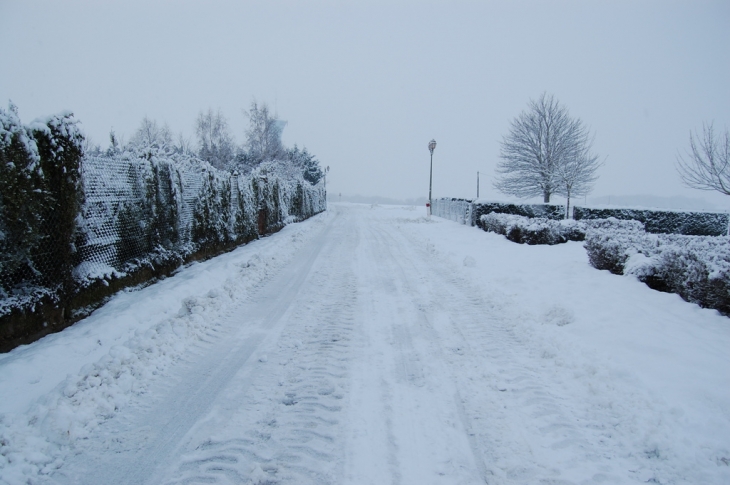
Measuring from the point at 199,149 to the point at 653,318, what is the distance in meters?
48.8

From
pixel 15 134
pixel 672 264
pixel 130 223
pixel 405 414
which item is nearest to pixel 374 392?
pixel 405 414

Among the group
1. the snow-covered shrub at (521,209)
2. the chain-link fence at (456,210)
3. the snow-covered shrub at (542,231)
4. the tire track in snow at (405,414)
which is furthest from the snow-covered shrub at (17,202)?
the chain-link fence at (456,210)

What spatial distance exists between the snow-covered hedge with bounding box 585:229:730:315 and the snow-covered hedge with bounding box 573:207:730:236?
13511 mm

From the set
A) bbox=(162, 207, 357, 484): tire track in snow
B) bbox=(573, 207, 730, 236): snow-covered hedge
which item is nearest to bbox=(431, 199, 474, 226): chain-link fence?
bbox=(573, 207, 730, 236): snow-covered hedge

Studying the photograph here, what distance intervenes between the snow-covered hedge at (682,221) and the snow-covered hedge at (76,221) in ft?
69.8

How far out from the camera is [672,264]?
20.0ft

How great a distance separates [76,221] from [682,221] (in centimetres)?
2470

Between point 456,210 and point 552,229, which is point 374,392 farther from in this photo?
point 456,210

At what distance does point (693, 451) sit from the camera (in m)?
2.69

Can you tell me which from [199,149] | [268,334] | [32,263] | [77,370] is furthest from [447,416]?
[199,149]

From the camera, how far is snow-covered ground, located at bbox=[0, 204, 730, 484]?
260 cm

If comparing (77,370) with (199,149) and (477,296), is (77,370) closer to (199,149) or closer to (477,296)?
(477,296)

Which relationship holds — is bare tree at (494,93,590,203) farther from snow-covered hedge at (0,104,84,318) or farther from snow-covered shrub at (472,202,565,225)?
snow-covered hedge at (0,104,84,318)

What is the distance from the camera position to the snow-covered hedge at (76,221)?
163 inches
